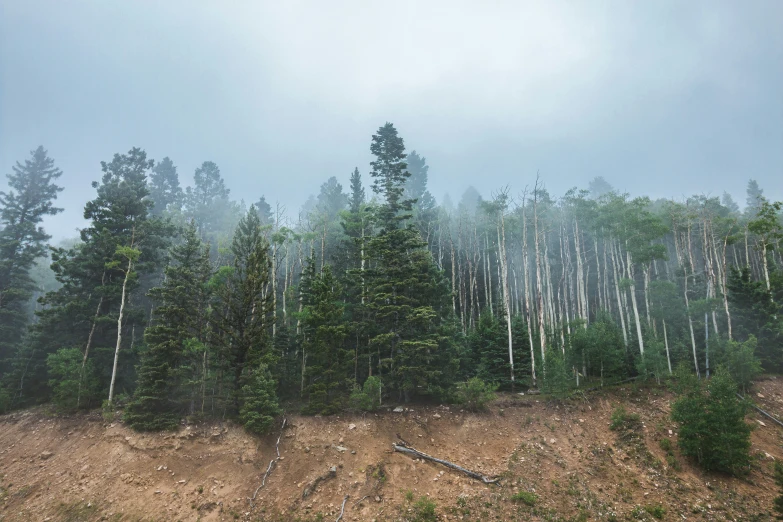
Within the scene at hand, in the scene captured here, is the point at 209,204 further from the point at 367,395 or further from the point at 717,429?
the point at 717,429

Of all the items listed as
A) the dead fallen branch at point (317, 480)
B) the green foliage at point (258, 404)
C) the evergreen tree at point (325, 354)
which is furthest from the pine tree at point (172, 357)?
the dead fallen branch at point (317, 480)

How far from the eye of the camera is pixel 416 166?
56.3 m

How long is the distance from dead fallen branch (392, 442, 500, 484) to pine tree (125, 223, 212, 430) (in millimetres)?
10021

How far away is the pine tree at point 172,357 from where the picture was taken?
15.8 meters

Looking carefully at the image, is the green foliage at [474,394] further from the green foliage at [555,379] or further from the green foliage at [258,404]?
the green foliage at [258,404]

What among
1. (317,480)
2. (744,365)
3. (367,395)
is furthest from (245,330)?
(744,365)

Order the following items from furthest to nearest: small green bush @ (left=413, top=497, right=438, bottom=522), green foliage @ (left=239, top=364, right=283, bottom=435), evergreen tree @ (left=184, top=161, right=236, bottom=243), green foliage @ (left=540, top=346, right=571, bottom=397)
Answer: evergreen tree @ (left=184, top=161, right=236, bottom=243) < green foliage @ (left=540, top=346, right=571, bottom=397) < green foliage @ (left=239, top=364, right=283, bottom=435) < small green bush @ (left=413, top=497, right=438, bottom=522)

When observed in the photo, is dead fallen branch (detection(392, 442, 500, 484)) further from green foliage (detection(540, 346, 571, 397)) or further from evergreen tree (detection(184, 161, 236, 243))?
evergreen tree (detection(184, 161, 236, 243))

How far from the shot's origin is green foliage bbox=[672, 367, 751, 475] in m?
12.5

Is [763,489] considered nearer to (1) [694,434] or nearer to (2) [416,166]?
(1) [694,434]

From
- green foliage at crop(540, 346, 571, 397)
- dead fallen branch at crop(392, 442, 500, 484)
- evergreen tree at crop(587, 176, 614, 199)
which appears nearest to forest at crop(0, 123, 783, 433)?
green foliage at crop(540, 346, 571, 397)

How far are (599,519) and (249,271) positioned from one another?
1746 centimetres

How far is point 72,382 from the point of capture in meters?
17.5

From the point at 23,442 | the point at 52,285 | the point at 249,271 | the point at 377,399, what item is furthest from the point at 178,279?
the point at 52,285
